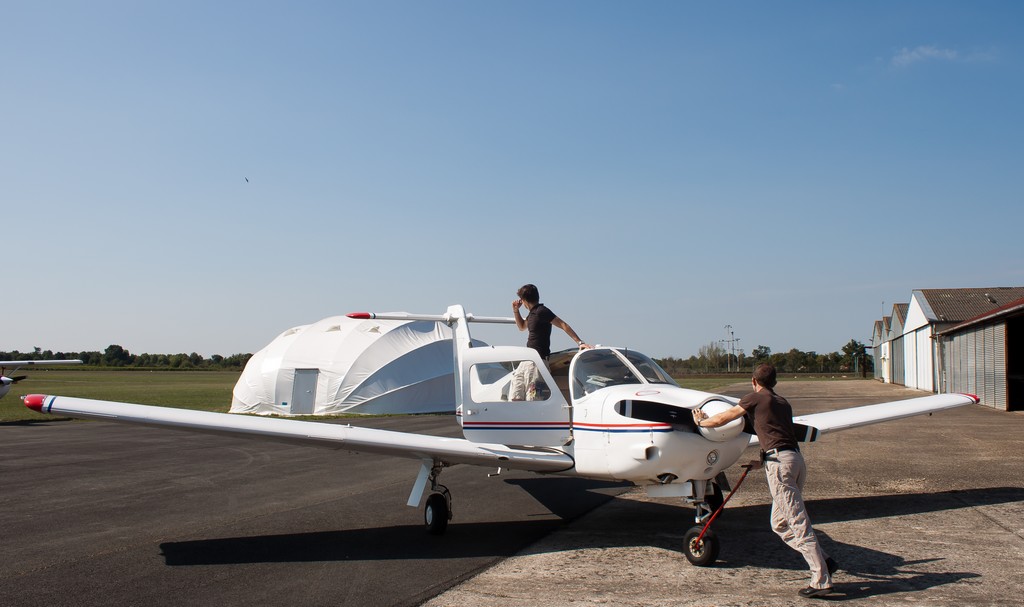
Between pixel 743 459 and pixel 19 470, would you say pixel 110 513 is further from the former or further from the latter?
pixel 743 459

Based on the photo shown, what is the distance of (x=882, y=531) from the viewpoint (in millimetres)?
7492

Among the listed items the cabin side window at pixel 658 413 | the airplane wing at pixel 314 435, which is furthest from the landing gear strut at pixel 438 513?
the cabin side window at pixel 658 413

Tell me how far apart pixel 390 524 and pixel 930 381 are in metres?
42.6

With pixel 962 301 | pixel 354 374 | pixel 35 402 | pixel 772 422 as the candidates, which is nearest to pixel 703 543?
pixel 772 422

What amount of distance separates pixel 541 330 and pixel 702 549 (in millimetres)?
3215

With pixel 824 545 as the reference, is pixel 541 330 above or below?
above

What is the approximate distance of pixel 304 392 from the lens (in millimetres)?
30828

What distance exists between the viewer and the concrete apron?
17.6ft

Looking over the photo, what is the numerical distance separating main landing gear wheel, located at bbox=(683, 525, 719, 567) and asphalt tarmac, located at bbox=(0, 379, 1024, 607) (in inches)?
3.8

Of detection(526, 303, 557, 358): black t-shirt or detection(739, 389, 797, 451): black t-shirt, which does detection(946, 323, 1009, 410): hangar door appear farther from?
detection(739, 389, 797, 451): black t-shirt

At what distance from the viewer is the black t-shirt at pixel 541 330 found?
8453 mm

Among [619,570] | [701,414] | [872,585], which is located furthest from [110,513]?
[872,585]

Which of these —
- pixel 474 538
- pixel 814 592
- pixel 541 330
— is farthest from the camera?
pixel 541 330

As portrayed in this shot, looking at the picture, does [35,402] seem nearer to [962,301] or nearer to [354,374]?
[354,374]
